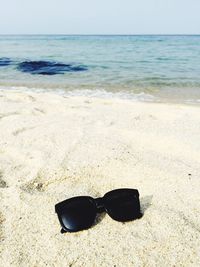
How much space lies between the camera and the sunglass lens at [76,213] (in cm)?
204

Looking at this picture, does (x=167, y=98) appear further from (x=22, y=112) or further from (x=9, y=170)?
(x=9, y=170)

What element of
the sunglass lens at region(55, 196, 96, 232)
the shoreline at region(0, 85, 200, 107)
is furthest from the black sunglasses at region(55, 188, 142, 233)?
the shoreline at region(0, 85, 200, 107)

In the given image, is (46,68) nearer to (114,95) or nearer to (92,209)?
(114,95)

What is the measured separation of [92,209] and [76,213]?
12 cm

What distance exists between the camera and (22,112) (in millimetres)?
4766

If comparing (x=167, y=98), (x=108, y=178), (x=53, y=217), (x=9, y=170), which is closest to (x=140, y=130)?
(x=108, y=178)

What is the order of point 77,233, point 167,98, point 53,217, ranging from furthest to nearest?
point 167,98 → point 53,217 → point 77,233

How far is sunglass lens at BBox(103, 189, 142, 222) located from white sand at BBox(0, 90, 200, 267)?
0.17 feet

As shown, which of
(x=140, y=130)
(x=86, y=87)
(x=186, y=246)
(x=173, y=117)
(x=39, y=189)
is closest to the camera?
(x=186, y=246)

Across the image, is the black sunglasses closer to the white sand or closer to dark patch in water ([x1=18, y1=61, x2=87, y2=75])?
the white sand

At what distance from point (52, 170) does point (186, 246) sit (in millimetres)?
1392

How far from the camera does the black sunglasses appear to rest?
6.72 feet

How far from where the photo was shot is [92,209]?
83.0 inches

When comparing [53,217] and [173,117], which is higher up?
[53,217]
